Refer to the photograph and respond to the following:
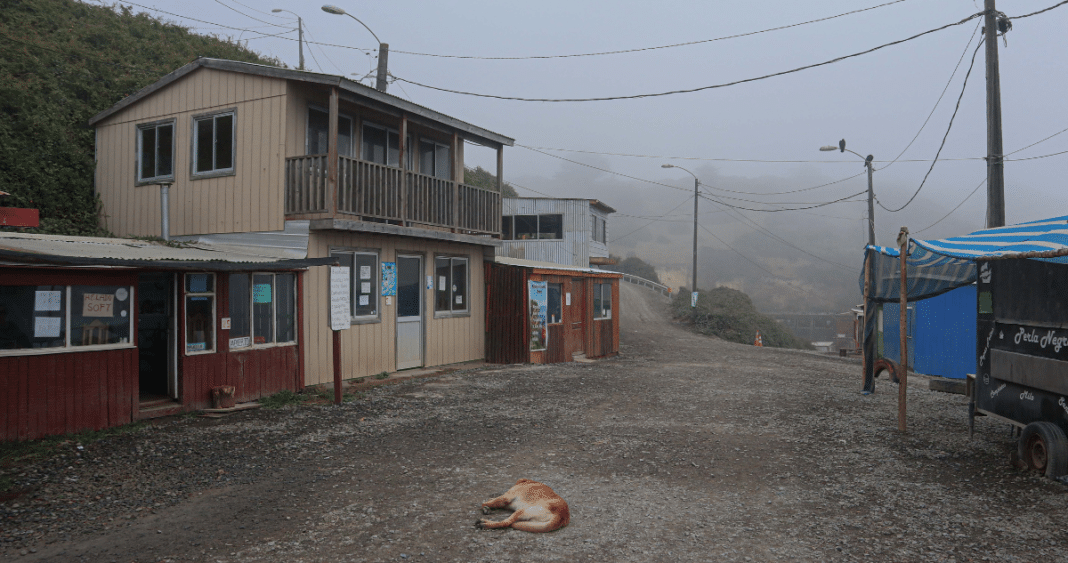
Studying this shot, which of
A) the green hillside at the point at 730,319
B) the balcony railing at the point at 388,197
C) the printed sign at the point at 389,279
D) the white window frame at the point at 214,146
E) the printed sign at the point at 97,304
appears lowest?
the green hillside at the point at 730,319

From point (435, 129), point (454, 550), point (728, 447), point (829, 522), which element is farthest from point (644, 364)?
point (454, 550)

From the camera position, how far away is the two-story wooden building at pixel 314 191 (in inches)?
453

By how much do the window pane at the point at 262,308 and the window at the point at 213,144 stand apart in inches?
123

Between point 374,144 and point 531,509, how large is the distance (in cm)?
1108

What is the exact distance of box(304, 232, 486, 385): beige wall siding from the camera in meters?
11.5

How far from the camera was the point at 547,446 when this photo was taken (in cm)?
756

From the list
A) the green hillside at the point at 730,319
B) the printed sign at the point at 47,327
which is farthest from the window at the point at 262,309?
the green hillside at the point at 730,319

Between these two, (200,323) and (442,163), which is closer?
(200,323)

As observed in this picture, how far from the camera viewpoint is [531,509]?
4988 mm

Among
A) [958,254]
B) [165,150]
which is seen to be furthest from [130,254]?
[958,254]

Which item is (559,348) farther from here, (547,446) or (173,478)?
(173,478)

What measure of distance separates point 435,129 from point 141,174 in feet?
21.0

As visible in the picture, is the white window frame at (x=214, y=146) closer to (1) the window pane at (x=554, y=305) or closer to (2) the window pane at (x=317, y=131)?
(2) the window pane at (x=317, y=131)

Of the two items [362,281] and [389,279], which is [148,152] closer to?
[362,281]
